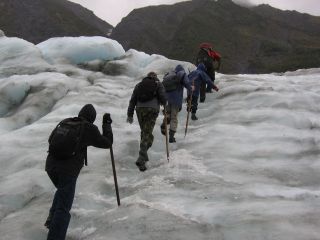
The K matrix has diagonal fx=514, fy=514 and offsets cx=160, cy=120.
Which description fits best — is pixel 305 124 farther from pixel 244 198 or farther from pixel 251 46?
pixel 251 46

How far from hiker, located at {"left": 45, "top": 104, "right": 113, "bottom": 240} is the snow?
626 mm

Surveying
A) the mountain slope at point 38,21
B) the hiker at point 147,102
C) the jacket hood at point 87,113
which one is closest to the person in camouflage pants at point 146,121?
the hiker at point 147,102

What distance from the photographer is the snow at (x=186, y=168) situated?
25.2 feet

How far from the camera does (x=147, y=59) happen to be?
79.4 ft

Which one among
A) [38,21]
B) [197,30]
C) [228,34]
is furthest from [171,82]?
[228,34]

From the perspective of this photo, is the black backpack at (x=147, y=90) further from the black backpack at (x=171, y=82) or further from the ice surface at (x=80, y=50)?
the ice surface at (x=80, y=50)

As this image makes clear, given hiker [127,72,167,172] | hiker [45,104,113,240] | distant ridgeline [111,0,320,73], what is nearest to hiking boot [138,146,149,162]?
hiker [127,72,167,172]

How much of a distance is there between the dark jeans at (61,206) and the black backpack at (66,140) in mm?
325

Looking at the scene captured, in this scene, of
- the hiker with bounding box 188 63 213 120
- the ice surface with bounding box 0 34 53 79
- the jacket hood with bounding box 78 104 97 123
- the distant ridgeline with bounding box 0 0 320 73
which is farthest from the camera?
the distant ridgeline with bounding box 0 0 320 73

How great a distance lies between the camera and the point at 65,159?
7.53m

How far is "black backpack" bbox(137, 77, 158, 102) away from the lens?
10.9 meters

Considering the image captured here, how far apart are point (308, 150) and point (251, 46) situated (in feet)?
403

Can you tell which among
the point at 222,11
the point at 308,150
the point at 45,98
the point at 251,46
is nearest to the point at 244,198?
the point at 308,150

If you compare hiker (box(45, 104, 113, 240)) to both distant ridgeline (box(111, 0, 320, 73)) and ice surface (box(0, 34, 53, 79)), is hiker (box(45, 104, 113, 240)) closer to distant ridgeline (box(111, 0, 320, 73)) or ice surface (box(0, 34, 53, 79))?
ice surface (box(0, 34, 53, 79))
